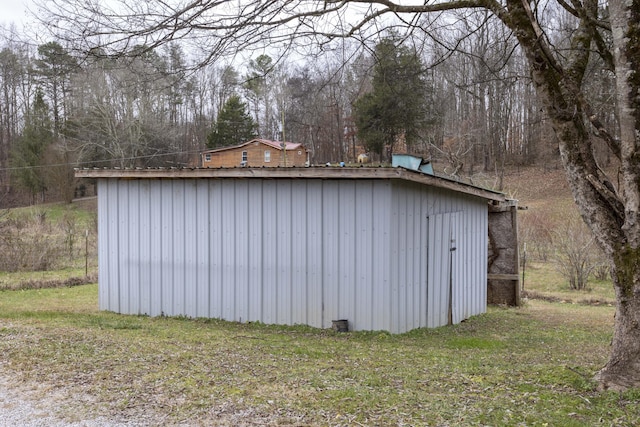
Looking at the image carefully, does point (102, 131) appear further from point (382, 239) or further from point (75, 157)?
point (382, 239)

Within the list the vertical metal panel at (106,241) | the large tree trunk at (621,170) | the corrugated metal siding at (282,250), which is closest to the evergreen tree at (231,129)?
the vertical metal panel at (106,241)

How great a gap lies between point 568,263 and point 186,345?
12486mm

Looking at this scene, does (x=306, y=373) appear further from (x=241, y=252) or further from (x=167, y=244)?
(x=167, y=244)

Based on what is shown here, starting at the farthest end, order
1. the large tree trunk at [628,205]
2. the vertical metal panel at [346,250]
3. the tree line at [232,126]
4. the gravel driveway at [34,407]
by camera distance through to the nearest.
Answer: the tree line at [232,126]
the vertical metal panel at [346,250]
the large tree trunk at [628,205]
the gravel driveway at [34,407]

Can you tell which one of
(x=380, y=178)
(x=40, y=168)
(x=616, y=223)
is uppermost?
(x=40, y=168)

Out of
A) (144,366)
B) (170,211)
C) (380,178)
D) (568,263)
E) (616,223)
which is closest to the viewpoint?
(616,223)

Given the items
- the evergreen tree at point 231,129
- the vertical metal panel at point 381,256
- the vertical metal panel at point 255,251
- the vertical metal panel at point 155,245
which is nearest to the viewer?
the vertical metal panel at point 381,256

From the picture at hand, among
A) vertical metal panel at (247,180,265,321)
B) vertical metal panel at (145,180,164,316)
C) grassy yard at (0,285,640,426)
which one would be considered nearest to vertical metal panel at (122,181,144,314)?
vertical metal panel at (145,180,164,316)

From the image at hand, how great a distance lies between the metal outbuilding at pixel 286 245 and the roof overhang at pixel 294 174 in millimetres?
18

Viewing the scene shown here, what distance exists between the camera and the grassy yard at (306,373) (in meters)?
3.78

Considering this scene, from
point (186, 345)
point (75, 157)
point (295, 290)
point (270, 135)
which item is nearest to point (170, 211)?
point (295, 290)

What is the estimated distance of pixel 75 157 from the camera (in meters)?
34.0

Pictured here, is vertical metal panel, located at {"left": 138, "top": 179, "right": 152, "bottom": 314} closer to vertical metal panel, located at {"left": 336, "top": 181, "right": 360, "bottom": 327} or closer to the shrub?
vertical metal panel, located at {"left": 336, "top": 181, "right": 360, "bottom": 327}

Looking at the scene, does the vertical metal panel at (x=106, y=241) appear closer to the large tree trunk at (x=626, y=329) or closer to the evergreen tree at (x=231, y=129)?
the large tree trunk at (x=626, y=329)
